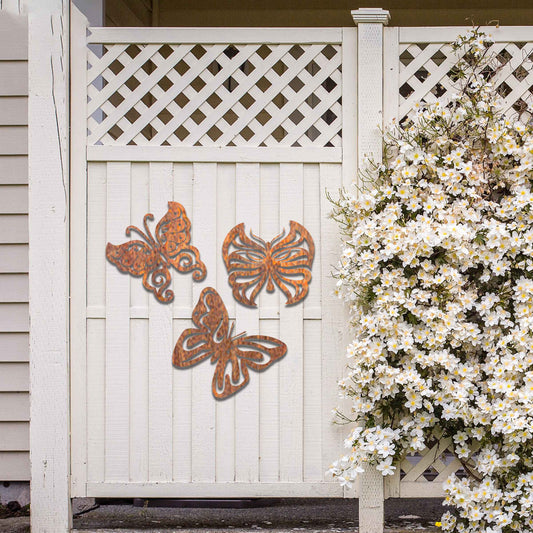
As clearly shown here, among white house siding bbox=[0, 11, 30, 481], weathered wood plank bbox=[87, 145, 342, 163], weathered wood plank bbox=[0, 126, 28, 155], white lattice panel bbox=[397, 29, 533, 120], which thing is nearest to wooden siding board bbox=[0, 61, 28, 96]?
white house siding bbox=[0, 11, 30, 481]

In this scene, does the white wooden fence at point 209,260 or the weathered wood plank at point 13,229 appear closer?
the white wooden fence at point 209,260

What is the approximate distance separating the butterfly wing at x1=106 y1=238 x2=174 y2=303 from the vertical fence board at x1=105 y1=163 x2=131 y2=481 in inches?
1.4

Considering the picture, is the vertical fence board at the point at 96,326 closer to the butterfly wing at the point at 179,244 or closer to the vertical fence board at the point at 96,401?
the vertical fence board at the point at 96,401

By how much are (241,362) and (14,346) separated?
4.70 feet

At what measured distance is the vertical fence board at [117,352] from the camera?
3318mm

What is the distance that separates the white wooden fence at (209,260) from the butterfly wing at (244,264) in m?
0.04

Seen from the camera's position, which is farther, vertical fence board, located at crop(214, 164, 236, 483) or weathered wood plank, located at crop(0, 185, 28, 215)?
weathered wood plank, located at crop(0, 185, 28, 215)

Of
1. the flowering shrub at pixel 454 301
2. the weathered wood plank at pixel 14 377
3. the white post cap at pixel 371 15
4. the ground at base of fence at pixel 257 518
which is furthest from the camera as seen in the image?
the weathered wood plank at pixel 14 377

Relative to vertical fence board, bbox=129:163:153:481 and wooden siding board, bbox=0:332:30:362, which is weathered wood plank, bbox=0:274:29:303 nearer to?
wooden siding board, bbox=0:332:30:362

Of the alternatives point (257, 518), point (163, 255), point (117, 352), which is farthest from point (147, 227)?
point (257, 518)

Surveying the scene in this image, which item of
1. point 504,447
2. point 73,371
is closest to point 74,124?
point 73,371

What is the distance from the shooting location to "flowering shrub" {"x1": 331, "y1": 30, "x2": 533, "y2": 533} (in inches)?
119

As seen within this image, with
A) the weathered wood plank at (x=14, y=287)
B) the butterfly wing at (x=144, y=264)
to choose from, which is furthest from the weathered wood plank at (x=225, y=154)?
the weathered wood plank at (x=14, y=287)

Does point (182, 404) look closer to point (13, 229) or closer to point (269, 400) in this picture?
point (269, 400)
